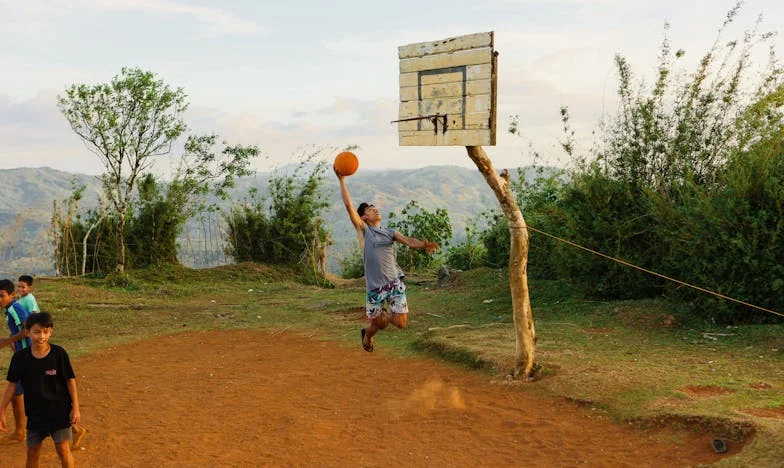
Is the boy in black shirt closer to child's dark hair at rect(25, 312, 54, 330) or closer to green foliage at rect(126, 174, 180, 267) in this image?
child's dark hair at rect(25, 312, 54, 330)

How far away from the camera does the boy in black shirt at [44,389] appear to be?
5.04 metres

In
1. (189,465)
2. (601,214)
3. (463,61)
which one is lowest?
(189,465)

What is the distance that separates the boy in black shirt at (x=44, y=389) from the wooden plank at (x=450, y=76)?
478 centimetres

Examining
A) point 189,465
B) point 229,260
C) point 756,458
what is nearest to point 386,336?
point 189,465

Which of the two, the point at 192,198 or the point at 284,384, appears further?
the point at 192,198

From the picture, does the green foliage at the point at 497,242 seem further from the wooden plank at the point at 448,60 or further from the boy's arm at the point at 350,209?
the boy's arm at the point at 350,209

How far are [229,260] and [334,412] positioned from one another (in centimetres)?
1583

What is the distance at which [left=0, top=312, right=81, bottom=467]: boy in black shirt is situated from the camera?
504 cm

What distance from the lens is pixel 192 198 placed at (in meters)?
20.5

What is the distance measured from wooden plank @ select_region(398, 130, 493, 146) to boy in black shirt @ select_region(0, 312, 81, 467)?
4.43 meters

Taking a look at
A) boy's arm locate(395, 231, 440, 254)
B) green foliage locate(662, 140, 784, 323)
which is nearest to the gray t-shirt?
boy's arm locate(395, 231, 440, 254)

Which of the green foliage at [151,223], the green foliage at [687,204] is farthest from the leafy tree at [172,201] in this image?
the green foliage at [687,204]

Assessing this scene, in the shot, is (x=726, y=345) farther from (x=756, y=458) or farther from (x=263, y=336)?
(x=263, y=336)

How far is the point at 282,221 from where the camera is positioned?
21516 millimetres
